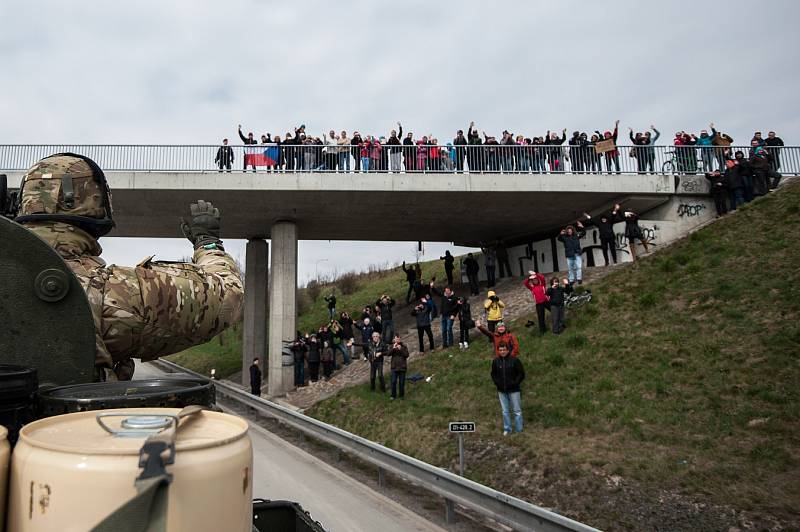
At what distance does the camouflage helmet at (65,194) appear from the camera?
6.67 ft

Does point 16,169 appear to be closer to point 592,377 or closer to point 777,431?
point 592,377

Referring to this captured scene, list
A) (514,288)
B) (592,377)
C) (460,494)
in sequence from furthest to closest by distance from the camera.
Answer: (514,288) < (592,377) < (460,494)

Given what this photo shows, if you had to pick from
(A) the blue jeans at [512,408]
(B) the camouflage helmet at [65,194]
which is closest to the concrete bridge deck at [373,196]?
(A) the blue jeans at [512,408]

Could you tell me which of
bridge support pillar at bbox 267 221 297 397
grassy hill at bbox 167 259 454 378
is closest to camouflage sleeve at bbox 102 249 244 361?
bridge support pillar at bbox 267 221 297 397

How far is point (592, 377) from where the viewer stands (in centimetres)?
1105

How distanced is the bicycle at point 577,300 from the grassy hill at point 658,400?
382 mm

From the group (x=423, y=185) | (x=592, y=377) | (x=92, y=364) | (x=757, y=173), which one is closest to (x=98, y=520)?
(x=92, y=364)

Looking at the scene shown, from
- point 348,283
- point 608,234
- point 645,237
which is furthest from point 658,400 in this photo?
point 348,283

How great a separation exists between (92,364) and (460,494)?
5575 mm

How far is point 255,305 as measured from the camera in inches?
938

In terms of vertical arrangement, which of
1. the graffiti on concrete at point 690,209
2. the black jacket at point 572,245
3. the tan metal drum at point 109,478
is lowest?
the tan metal drum at point 109,478

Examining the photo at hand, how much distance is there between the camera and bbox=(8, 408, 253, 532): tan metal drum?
100cm

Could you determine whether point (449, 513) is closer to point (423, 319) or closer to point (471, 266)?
point (423, 319)

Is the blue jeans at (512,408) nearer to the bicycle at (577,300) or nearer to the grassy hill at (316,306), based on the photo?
the bicycle at (577,300)
